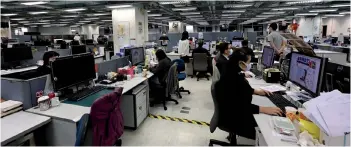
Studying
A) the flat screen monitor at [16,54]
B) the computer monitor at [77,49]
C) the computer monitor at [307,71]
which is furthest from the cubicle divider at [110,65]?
the flat screen monitor at [16,54]

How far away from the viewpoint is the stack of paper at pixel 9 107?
177cm

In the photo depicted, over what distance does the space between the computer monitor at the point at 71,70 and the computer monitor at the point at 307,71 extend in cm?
219

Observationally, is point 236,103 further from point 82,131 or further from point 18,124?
point 18,124

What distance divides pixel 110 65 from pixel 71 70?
1274 mm

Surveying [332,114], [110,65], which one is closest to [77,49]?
[110,65]

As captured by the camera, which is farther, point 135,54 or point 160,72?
point 135,54

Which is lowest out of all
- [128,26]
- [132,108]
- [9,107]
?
[132,108]

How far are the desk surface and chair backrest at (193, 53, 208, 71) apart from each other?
4.45m

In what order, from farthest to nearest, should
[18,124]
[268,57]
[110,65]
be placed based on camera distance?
[110,65], [268,57], [18,124]

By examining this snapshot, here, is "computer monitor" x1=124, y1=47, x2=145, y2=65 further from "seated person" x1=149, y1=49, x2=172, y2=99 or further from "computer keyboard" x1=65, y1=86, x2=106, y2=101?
"computer keyboard" x1=65, y1=86, x2=106, y2=101

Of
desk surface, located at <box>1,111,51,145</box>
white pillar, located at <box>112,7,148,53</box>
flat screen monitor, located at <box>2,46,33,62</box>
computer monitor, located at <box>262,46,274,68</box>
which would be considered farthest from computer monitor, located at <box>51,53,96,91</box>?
white pillar, located at <box>112,7,148,53</box>

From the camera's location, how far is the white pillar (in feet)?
25.0

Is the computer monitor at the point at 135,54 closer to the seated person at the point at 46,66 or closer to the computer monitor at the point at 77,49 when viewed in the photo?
the seated person at the point at 46,66

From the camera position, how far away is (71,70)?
2268mm
